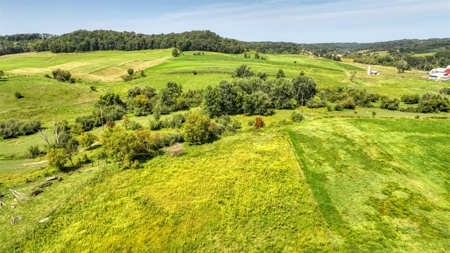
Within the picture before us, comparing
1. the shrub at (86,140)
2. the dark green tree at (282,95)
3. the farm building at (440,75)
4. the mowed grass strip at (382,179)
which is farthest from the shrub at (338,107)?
the farm building at (440,75)

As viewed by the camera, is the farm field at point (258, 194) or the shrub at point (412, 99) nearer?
the farm field at point (258, 194)

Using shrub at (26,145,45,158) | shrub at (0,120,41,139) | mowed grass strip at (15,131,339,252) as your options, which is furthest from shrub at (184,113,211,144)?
shrub at (0,120,41,139)

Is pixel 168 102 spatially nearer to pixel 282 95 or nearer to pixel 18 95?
pixel 282 95

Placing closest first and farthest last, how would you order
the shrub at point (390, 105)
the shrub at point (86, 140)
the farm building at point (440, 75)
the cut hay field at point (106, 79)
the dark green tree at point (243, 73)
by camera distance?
the shrub at point (86, 140), the shrub at point (390, 105), the cut hay field at point (106, 79), the dark green tree at point (243, 73), the farm building at point (440, 75)

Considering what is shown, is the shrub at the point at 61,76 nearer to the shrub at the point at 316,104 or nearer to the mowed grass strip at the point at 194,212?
the mowed grass strip at the point at 194,212

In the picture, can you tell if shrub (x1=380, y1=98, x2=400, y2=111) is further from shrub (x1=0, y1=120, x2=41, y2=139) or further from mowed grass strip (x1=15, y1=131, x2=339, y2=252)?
shrub (x1=0, y1=120, x2=41, y2=139)

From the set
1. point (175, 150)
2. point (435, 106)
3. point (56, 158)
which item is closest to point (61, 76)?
point (56, 158)

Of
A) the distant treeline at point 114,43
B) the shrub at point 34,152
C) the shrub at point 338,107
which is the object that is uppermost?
the distant treeline at point 114,43

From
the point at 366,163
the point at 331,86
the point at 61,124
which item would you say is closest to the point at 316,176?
the point at 366,163
